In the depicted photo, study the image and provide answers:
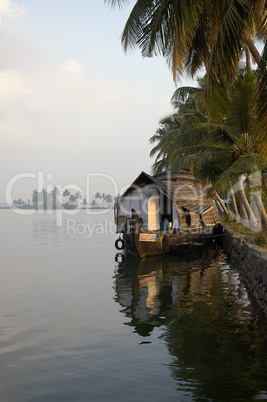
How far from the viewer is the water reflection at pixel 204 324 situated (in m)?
5.47

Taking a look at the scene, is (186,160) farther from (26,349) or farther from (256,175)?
(26,349)

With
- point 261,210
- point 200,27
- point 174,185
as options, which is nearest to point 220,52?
point 200,27

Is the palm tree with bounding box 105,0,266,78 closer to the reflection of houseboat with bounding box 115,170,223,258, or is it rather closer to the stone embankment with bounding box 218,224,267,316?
the stone embankment with bounding box 218,224,267,316

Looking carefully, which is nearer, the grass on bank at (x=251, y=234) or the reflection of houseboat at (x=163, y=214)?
the grass on bank at (x=251, y=234)

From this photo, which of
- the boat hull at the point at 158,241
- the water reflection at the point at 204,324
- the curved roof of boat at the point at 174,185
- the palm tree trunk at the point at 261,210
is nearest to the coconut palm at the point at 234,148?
the palm tree trunk at the point at 261,210

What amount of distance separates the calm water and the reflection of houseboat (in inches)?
143

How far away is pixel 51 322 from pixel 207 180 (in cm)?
1346

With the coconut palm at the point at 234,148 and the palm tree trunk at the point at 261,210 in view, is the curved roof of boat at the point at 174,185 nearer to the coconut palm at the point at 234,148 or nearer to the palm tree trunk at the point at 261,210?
the coconut palm at the point at 234,148

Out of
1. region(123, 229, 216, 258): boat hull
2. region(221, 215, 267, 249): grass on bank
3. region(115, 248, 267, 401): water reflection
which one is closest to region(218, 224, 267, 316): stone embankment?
region(115, 248, 267, 401): water reflection

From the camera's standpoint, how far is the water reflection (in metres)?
5.47

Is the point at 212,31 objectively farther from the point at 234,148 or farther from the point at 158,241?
the point at 158,241

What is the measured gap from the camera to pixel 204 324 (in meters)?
8.10

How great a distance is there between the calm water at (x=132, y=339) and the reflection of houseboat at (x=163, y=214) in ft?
11.9

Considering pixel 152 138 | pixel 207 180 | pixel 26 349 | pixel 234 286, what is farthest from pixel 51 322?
pixel 152 138
